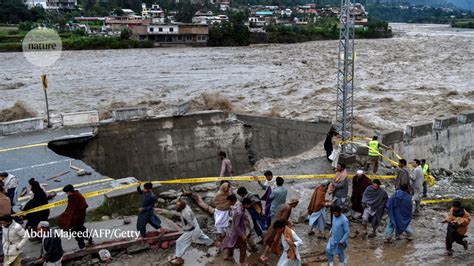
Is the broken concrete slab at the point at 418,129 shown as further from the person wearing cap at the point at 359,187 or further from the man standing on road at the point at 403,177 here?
the person wearing cap at the point at 359,187

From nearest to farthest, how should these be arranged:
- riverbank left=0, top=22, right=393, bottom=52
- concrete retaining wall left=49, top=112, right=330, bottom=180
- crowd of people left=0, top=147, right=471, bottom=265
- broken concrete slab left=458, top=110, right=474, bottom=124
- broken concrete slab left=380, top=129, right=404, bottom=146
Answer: crowd of people left=0, top=147, right=471, bottom=265, broken concrete slab left=380, top=129, right=404, bottom=146, concrete retaining wall left=49, top=112, right=330, bottom=180, broken concrete slab left=458, top=110, right=474, bottom=124, riverbank left=0, top=22, right=393, bottom=52

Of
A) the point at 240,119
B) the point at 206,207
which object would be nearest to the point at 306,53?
the point at 240,119

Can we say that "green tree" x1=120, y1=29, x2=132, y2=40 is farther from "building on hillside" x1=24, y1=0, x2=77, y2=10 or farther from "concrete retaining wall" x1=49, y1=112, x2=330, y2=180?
"concrete retaining wall" x1=49, y1=112, x2=330, y2=180

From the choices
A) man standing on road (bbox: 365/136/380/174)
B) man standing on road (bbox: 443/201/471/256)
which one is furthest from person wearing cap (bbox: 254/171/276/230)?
man standing on road (bbox: 365/136/380/174)

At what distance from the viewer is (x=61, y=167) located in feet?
43.5

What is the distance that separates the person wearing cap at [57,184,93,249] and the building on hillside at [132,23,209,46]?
70.2 m

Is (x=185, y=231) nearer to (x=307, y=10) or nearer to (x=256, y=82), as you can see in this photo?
(x=256, y=82)

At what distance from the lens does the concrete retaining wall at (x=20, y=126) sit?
15625mm

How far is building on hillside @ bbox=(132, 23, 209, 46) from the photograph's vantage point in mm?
75688

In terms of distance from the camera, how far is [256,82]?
4316cm

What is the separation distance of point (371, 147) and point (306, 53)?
56.5 meters

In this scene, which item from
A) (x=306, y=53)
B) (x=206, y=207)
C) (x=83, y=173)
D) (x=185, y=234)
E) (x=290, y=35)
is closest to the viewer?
(x=185, y=234)

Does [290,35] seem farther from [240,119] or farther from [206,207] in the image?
[206,207]

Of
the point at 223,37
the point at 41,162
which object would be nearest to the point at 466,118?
the point at 41,162
